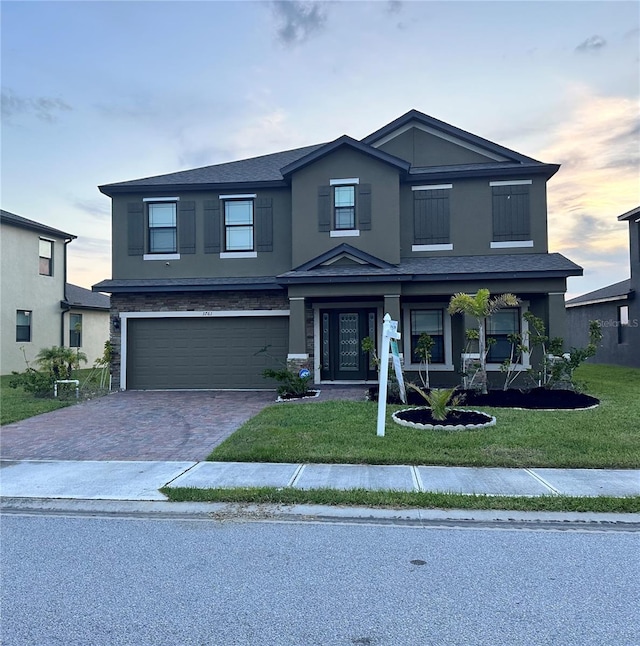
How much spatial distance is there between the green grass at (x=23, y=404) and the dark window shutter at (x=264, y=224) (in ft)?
23.2

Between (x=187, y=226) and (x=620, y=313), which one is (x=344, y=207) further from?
(x=620, y=313)

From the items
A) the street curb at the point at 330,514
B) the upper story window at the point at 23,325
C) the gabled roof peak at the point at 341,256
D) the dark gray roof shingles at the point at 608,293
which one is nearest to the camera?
the street curb at the point at 330,514

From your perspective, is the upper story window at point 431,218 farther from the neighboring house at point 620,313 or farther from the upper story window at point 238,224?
the neighboring house at point 620,313

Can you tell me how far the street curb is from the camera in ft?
17.2

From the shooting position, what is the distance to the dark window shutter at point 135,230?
53.3 feet

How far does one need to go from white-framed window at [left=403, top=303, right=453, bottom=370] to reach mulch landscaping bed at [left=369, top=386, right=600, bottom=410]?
9.41ft

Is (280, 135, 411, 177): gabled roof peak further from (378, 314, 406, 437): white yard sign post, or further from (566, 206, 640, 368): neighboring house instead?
(566, 206, 640, 368): neighboring house

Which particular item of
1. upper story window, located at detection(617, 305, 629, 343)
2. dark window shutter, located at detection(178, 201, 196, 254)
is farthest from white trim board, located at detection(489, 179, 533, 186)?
upper story window, located at detection(617, 305, 629, 343)

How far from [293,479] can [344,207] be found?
1037 centimetres

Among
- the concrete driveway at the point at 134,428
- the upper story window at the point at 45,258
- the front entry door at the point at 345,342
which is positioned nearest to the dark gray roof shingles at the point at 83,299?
the upper story window at the point at 45,258

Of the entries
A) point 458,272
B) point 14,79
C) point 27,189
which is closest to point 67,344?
point 27,189

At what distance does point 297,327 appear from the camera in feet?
46.4

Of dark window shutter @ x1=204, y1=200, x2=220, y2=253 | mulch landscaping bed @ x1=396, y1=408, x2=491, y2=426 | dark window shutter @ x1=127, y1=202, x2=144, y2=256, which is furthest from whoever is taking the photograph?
dark window shutter @ x1=127, y1=202, x2=144, y2=256

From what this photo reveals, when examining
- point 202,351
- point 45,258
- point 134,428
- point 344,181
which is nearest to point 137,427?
point 134,428
